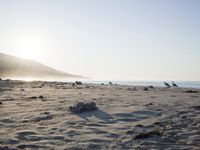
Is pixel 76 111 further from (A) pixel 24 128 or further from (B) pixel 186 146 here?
(B) pixel 186 146

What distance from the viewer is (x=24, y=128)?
10148mm

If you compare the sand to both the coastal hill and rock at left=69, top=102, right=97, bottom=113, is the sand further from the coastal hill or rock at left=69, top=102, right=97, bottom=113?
the coastal hill

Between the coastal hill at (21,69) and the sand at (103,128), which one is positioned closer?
the sand at (103,128)

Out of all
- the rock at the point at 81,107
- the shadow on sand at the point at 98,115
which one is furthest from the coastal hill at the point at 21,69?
the shadow on sand at the point at 98,115

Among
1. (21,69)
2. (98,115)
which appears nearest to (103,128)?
(98,115)

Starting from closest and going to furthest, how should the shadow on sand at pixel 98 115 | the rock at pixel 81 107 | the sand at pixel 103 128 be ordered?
the sand at pixel 103 128 → the shadow on sand at pixel 98 115 → the rock at pixel 81 107

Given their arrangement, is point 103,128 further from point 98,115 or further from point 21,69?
point 21,69

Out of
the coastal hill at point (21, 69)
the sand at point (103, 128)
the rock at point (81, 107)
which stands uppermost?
the coastal hill at point (21, 69)

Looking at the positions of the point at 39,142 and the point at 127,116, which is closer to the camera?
the point at 39,142

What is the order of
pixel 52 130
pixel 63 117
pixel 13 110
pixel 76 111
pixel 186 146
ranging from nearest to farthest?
pixel 186 146, pixel 52 130, pixel 63 117, pixel 76 111, pixel 13 110

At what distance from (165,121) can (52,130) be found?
3.56m

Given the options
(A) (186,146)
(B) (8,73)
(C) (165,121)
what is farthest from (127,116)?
(B) (8,73)

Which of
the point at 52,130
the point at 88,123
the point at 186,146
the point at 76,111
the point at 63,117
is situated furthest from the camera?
the point at 76,111

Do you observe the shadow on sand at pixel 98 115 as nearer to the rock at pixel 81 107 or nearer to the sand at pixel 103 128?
the sand at pixel 103 128
